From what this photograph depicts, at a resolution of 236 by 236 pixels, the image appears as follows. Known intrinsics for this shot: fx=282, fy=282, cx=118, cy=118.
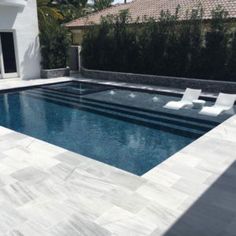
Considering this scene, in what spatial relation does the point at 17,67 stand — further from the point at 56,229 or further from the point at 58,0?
the point at 58,0

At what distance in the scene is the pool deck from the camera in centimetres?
423

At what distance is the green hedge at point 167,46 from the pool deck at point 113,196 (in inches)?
364

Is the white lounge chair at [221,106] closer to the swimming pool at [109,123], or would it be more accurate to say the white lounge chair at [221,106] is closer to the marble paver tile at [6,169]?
the swimming pool at [109,123]

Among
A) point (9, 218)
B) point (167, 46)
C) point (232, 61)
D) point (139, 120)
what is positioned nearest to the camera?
point (9, 218)

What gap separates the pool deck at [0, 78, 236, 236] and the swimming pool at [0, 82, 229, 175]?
4.10 feet

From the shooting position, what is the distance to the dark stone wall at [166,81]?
14.6 meters

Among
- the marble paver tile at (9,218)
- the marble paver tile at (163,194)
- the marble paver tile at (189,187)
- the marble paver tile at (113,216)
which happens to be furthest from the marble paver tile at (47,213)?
the marble paver tile at (189,187)

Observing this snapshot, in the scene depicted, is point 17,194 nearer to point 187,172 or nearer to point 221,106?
point 187,172

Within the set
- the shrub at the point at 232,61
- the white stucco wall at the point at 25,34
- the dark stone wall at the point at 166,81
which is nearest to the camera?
the shrub at the point at 232,61

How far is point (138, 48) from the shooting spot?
1770cm

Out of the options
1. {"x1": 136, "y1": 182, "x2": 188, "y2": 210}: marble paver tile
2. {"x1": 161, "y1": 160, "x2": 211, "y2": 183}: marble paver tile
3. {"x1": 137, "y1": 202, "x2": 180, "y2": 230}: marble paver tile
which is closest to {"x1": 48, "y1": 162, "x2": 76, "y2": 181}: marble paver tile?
{"x1": 136, "y1": 182, "x2": 188, "y2": 210}: marble paver tile

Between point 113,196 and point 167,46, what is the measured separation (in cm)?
1307

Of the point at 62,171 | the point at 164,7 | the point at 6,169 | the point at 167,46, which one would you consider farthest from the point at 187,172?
the point at 164,7

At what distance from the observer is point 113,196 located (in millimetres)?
5051
